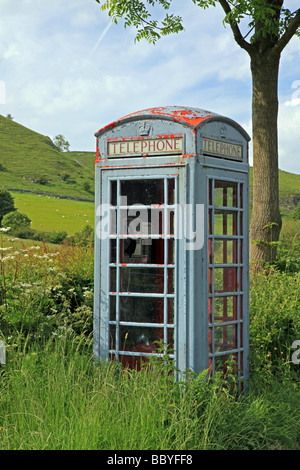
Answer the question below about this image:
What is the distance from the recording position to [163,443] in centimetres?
391

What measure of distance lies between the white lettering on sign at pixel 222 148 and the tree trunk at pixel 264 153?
5159 millimetres

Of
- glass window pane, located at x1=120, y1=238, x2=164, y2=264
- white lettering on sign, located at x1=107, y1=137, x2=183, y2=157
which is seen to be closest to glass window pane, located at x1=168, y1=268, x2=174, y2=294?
glass window pane, located at x1=120, y1=238, x2=164, y2=264

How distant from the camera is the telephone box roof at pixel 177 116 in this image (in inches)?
200

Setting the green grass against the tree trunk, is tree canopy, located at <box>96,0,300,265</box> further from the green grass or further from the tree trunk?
the green grass

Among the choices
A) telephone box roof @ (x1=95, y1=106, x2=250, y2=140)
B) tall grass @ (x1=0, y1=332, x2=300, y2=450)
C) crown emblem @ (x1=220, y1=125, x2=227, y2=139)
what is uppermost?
telephone box roof @ (x1=95, y1=106, x2=250, y2=140)

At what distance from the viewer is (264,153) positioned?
10586 millimetres

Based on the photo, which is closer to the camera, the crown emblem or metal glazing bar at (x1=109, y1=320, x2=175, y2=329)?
metal glazing bar at (x1=109, y1=320, x2=175, y2=329)

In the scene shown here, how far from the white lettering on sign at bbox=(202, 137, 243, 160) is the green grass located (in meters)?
42.2

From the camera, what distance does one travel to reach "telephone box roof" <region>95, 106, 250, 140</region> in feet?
16.7

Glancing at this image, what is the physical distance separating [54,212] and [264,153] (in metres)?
48.6

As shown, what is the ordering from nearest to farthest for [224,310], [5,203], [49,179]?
[224,310] < [5,203] < [49,179]

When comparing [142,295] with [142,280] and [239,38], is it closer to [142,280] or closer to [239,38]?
[142,280]

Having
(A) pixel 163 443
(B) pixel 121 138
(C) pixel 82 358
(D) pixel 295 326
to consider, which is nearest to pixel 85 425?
(A) pixel 163 443

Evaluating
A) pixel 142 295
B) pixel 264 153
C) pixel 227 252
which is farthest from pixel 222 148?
pixel 264 153
